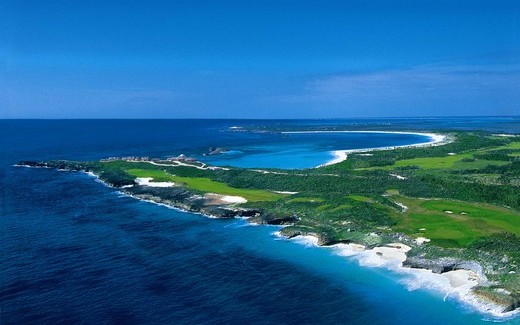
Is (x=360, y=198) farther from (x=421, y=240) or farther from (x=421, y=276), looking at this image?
(x=421, y=276)

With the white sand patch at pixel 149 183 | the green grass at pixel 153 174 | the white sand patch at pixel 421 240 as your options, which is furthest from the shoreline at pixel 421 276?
the green grass at pixel 153 174

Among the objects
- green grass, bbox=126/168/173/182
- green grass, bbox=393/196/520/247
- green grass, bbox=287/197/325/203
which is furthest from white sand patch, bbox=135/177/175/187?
green grass, bbox=393/196/520/247

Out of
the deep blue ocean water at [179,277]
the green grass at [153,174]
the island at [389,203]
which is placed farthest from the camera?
the green grass at [153,174]

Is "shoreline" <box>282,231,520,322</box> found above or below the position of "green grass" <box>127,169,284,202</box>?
below

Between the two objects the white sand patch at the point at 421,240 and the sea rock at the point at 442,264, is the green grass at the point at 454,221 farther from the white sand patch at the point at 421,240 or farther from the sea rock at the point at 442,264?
the sea rock at the point at 442,264

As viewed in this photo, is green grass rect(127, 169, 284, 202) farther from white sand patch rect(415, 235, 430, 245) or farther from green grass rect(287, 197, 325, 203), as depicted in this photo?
white sand patch rect(415, 235, 430, 245)

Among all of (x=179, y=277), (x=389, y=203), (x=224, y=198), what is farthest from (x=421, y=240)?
(x=224, y=198)

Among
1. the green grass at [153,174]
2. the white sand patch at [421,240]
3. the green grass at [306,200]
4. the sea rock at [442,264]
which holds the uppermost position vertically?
the green grass at [153,174]
